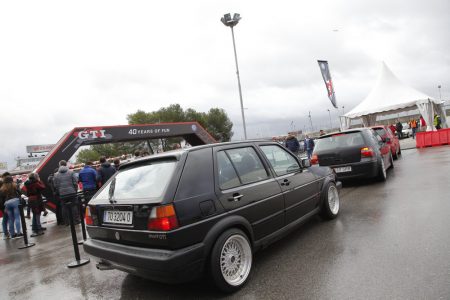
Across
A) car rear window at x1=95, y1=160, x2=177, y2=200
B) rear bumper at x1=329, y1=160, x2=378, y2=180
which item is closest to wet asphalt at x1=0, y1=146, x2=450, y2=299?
car rear window at x1=95, y1=160, x2=177, y2=200

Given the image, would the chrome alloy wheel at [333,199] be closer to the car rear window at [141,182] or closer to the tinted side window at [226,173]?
the tinted side window at [226,173]

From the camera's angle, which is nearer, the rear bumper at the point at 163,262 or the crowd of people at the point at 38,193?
the rear bumper at the point at 163,262

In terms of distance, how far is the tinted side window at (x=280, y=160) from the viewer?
171 inches

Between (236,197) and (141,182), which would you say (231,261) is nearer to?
(236,197)

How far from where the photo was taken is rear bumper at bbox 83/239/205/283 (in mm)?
2809

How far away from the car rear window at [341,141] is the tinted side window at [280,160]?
3.72m

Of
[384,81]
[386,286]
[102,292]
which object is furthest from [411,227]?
[384,81]

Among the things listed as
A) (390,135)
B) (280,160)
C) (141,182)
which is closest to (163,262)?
(141,182)

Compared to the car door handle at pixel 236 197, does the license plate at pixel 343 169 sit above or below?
below

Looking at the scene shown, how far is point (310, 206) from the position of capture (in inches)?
187

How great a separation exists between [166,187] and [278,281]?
5.22 ft

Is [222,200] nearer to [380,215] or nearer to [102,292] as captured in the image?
[102,292]

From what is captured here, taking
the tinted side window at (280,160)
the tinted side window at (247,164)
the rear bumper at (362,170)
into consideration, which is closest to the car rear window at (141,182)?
the tinted side window at (247,164)

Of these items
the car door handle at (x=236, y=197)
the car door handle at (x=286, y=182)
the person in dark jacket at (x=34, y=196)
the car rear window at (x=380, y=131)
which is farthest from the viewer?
the car rear window at (x=380, y=131)
